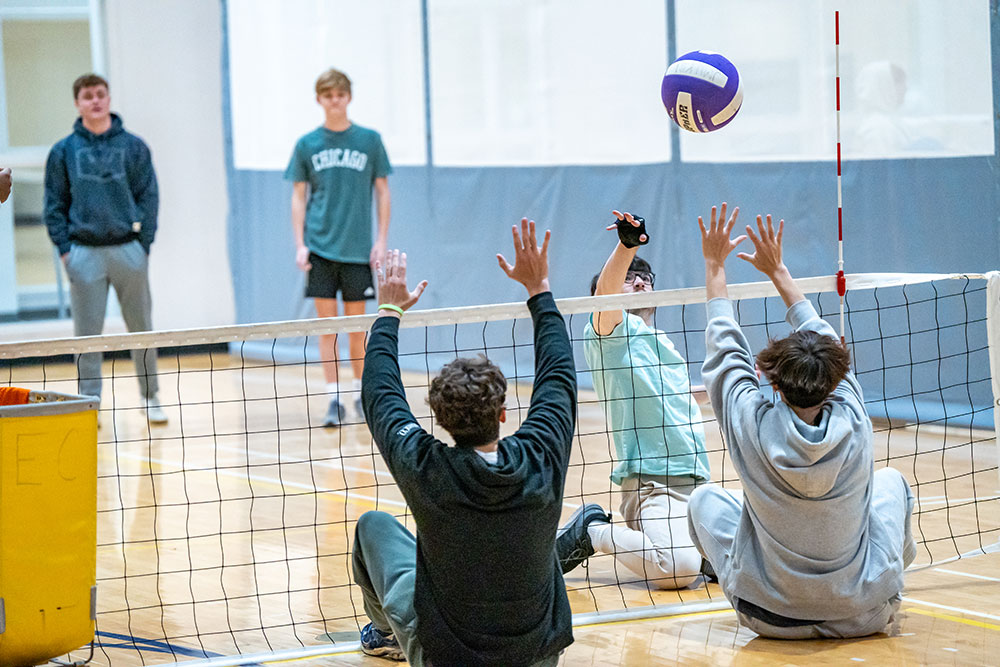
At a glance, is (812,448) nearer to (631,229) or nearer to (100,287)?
(631,229)

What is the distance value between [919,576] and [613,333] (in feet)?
4.35

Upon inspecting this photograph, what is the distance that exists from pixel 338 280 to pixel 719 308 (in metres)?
4.47

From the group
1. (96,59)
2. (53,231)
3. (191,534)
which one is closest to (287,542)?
(191,534)

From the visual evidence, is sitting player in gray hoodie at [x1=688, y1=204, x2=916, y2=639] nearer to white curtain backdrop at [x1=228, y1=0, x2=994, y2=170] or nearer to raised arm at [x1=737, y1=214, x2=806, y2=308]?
raised arm at [x1=737, y1=214, x2=806, y2=308]

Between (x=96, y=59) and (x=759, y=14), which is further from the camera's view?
(x=96, y=59)

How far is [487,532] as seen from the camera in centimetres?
295

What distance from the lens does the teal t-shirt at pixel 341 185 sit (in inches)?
313

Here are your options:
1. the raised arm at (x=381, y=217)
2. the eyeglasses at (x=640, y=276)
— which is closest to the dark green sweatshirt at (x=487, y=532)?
the eyeglasses at (x=640, y=276)

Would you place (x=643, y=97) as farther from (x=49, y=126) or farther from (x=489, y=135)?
(x=49, y=126)

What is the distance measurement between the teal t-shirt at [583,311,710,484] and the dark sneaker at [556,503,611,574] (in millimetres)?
266

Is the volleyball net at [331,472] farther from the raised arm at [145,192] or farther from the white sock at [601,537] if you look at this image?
the raised arm at [145,192]

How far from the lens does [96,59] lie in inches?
462

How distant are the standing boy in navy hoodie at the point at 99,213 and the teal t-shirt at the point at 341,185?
→ 94 cm

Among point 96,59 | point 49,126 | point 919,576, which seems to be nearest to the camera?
point 919,576
